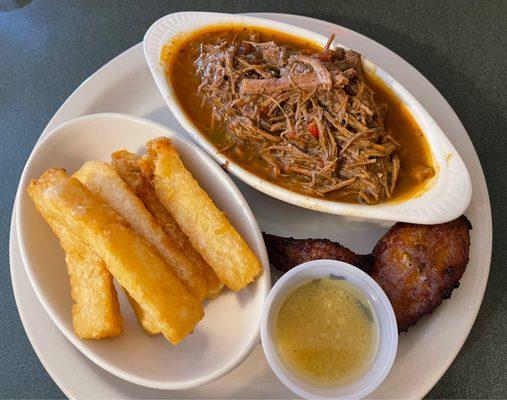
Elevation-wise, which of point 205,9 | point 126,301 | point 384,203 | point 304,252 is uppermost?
point 205,9

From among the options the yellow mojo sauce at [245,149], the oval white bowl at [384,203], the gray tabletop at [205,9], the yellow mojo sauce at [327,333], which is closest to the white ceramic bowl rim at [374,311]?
the yellow mojo sauce at [327,333]

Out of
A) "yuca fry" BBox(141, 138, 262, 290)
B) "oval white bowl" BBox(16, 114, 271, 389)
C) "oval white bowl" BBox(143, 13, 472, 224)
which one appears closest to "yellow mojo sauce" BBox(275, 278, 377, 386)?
"oval white bowl" BBox(16, 114, 271, 389)

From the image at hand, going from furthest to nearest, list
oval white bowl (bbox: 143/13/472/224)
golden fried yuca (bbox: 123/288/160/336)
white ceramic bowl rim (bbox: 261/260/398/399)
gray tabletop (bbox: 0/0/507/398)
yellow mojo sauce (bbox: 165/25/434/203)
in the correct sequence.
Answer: gray tabletop (bbox: 0/0/507/398) < yellow mojo sauce (bbox: 165/25/434/203) < oval white bowl (bbox: 143/13/472/224) < golden fried yuca (bbox: 123/288/160/336) < white ceramic bowl rim (bbox: 261/260/398/399)

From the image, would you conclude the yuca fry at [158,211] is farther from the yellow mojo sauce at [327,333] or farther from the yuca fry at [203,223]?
the yellow mojo sauce at [327,333]

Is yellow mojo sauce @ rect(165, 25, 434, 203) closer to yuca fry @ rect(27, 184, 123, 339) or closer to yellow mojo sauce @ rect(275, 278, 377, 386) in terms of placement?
yellow mojo sauce @ rect(275, 278, 377, 386)

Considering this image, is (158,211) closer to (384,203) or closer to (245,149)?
(245,149)

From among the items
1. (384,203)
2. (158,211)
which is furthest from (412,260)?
(158,211)

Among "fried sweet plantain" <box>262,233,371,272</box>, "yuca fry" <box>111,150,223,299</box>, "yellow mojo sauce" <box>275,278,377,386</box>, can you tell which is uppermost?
"yuca fry" <box>111,150,223,299</box>
